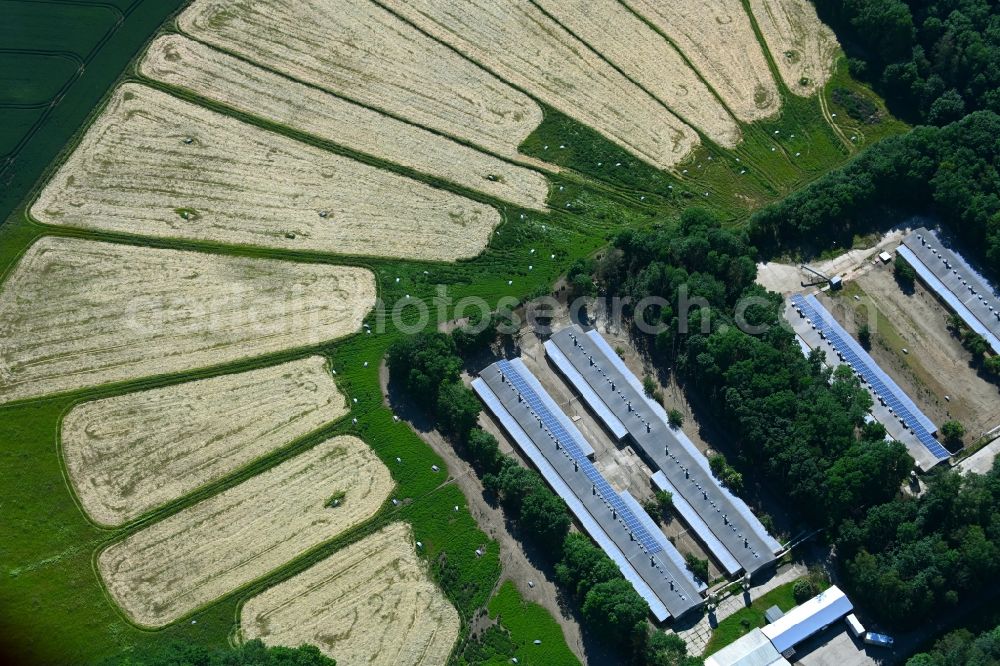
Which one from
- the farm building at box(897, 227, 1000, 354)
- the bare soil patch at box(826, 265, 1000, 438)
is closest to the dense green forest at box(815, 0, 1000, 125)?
the farm building at box(897, 227, 1000, 354)

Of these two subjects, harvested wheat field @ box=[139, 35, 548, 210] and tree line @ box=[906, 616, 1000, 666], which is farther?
harvested wheat field @ box=[139, 35, 548, 210]

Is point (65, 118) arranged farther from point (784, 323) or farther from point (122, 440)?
point (784, 323)

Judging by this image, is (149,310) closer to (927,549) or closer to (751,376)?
(751,376)

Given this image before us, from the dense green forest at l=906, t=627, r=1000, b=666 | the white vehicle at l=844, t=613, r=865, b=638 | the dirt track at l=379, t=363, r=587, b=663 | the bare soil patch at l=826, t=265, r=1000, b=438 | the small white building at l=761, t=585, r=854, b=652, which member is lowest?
the dense green forest at l=906, t=627, r=1000, b=666

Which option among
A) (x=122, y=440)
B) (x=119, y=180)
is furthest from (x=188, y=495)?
(x=119, y=180)

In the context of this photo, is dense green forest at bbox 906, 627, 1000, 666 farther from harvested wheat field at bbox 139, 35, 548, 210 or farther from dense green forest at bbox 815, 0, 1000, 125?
harvested wheat field at bbox 139, 35, 548, 210

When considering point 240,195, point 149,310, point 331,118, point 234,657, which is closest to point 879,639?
point 234,657

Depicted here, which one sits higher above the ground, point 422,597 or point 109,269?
point 109,269
